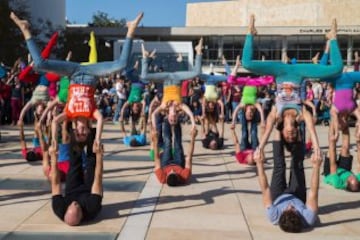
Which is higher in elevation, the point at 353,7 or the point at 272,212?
the point at 353,7

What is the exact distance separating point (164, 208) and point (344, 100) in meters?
3.85

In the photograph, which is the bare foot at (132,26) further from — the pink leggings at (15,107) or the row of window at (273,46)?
the row of window at (273,46)

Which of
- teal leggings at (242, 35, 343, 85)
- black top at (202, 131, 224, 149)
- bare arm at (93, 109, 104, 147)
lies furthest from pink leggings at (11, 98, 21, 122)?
teal leggings at (242, 35, 343, 85)

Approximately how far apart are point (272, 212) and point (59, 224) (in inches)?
98.2

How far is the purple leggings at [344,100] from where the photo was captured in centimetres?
911

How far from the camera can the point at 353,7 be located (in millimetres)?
62500

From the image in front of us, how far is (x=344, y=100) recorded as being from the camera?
9.14 metres

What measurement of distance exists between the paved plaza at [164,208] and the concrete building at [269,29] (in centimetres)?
4868

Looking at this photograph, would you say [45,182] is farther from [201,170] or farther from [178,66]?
[178,66]

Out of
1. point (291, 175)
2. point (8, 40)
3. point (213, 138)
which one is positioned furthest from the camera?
point (8, 40)

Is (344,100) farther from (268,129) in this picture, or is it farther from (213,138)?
(213,138)

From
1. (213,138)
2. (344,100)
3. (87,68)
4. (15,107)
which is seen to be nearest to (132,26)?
(87,68)

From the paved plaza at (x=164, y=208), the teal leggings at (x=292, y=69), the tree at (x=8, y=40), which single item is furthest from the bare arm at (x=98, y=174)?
the tree at (x=8, y=40)

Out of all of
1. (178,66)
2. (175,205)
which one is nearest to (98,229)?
(175,205)
